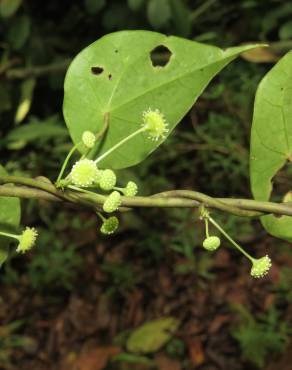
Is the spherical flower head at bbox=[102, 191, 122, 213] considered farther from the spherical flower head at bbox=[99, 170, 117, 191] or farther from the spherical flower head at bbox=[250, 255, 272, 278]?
the spherical flower head at bbox=[250, 255, 272, 278]

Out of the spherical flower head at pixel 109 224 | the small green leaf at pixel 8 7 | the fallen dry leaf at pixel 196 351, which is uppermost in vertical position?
the small green leaf at pixel 8 7

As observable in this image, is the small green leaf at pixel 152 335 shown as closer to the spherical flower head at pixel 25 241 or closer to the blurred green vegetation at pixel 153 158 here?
the blurred green vegetation at pixel 153 158

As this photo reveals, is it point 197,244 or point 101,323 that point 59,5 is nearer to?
point 197,244

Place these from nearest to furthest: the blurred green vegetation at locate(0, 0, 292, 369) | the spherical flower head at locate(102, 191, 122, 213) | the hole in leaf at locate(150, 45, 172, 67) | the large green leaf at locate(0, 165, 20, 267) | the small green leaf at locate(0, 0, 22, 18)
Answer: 1. the spherical flower head at locate(102, 191, 122, 213)
2. the large green leaf at locate(0, 165, 20, 267)
3. the hole in leaf at locate(150, 45, 172, 67)
4. the small green leaf at locate(0, 0, 22, 18)
5. the blurred green vegetation at locate(0, 0, 292, 369)

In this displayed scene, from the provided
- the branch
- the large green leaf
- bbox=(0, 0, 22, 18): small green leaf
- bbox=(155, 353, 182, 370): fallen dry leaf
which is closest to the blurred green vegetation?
bbox=(155, 353, 182, 370): fallen dry leaf

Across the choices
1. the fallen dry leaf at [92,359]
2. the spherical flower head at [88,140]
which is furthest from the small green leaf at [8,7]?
the fallen dry leaf at [92,359]

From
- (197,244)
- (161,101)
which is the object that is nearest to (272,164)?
(161,101)

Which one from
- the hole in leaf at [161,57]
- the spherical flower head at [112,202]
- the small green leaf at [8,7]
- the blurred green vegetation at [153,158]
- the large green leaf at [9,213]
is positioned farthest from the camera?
the blurred green vegetation at [153,158]
